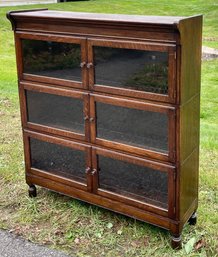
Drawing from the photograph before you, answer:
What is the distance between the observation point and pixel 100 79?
9.02 ft

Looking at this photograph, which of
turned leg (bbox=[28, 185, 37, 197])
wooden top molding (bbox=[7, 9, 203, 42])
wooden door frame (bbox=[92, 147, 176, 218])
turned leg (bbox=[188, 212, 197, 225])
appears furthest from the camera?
turned leg (bbox=[28, 185, 37, 197])

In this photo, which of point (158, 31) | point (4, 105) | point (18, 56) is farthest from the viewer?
point (4, 105)

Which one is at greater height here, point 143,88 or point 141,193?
point 143,88

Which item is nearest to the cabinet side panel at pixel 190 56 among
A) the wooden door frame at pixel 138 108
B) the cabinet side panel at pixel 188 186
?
the wooden door frame at pixel 138 108

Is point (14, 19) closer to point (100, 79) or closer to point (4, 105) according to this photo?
point (100, 79)

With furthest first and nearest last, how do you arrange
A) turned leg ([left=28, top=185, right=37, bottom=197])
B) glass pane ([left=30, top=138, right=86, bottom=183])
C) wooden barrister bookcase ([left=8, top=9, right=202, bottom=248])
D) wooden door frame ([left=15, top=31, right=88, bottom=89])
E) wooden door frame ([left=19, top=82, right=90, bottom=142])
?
turned leg ([left=28, top=185, right=37, bottom=197]), glass pane ([left=30, top=138, right=86, bottom=183]), wooden door frame ([left=19, top=82, right=90, bottom=142]), wooden door frame ([left=15, top=31, right=88, bottom=89]), wooden barrister bookcase ([left=8, top=9, right=202, bottom=248])

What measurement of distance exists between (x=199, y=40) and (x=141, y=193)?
3.23 ft

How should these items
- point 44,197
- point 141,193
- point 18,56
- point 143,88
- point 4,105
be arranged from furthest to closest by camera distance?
point 4,105
point 44,197
point 18,56
point 141,193
point 143,88

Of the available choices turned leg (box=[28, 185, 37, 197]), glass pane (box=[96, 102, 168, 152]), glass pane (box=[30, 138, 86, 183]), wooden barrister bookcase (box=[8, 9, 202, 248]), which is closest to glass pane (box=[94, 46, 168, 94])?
wooden barrister bookcase (box=[8, 9, 202, 248])

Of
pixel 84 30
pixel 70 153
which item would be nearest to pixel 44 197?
pixel 70 153

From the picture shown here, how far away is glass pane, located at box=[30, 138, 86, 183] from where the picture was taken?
10.1 feet

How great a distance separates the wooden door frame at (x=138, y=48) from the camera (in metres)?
2.41

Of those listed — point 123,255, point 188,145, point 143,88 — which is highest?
point 143,88

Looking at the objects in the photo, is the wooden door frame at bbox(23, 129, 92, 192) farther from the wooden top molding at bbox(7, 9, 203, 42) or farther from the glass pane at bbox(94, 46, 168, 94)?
the wooden top molding at bbox(7, 9, 203, 42)
